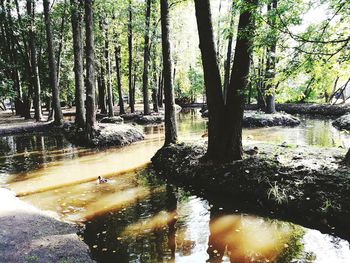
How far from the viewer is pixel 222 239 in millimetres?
5805

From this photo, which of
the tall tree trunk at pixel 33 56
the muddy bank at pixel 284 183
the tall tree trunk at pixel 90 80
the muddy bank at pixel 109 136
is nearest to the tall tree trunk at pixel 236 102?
the muddy bank at pixel 284 183

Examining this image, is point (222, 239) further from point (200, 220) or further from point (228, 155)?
point (228, 155)

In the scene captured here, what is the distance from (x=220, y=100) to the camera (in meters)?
8.95

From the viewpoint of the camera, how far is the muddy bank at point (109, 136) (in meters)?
15.3

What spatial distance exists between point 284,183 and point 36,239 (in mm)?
5181

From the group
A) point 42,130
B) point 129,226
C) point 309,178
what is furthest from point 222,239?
point 42,130

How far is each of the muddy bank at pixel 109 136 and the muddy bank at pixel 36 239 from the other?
8.51 meters

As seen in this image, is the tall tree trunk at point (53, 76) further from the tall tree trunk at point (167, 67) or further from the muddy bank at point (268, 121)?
the muddy bank at point (268, 121)

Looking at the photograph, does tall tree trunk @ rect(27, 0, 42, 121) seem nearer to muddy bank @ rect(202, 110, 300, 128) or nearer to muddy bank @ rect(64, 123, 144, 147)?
muddy bank @ rect(64, 123, 144, 147)

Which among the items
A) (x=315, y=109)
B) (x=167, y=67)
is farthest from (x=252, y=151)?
(x=315, y=109)

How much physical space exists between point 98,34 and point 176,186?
1738 centimetres

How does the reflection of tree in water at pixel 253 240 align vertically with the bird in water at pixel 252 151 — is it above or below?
below

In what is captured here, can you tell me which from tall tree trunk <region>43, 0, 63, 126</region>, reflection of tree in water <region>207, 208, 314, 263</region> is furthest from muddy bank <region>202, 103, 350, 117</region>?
reflection of tree in water <region>207, 208, 314, 263</region>

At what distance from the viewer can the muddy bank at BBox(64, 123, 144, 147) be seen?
1531 centimetres
